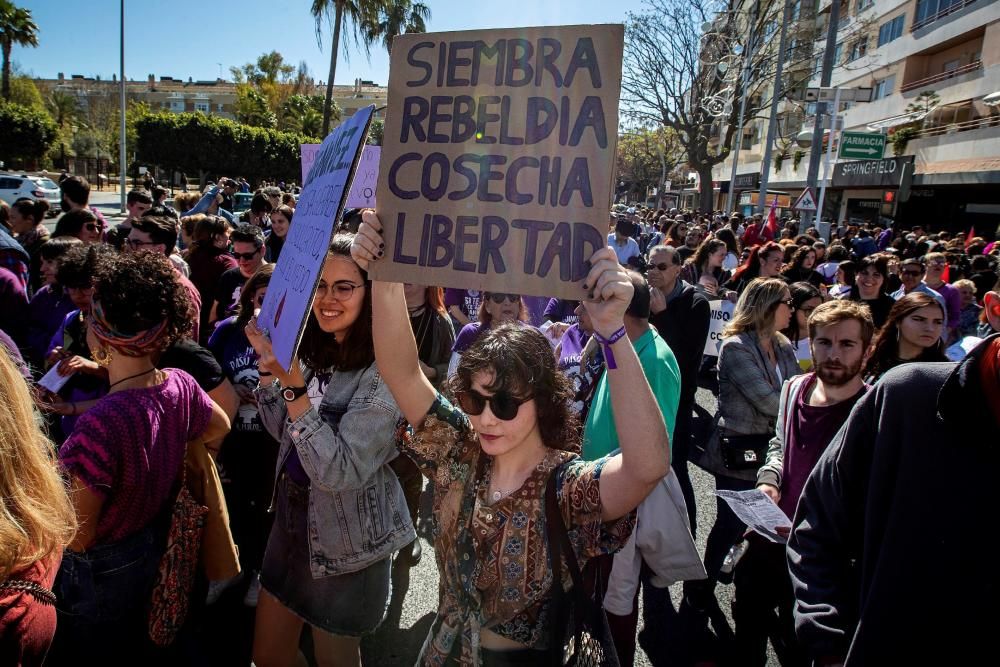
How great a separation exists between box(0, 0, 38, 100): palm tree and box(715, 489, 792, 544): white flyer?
54.8 m

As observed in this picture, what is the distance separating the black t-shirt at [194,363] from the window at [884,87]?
33390 mm

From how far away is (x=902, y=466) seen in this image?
5.00ft

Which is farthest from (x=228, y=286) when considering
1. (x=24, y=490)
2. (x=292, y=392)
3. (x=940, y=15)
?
(x=940, y=15)

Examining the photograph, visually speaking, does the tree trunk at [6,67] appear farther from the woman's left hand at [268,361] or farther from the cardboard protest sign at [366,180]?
the woman's left hand at [268,361]

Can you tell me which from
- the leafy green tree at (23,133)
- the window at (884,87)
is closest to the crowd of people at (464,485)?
the window at (884,87)

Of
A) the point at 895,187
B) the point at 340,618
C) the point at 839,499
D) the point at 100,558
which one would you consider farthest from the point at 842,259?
the point at 895,187

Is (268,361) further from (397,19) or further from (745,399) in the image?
(397,19)

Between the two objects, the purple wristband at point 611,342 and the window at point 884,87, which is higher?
the window at point 884,87

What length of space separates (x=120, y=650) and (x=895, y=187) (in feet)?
101

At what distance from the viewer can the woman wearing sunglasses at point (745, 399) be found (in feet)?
11.4

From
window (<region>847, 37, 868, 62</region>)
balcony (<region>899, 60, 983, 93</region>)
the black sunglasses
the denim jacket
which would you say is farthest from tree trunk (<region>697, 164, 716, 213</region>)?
the black sunglasses

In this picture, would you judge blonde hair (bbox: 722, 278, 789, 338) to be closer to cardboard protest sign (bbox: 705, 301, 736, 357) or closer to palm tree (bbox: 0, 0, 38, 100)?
cardboard protest sign (bbox: 705, 301, 736, 357)

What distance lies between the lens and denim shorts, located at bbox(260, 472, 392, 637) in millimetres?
2217

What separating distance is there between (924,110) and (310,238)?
30109 mm
